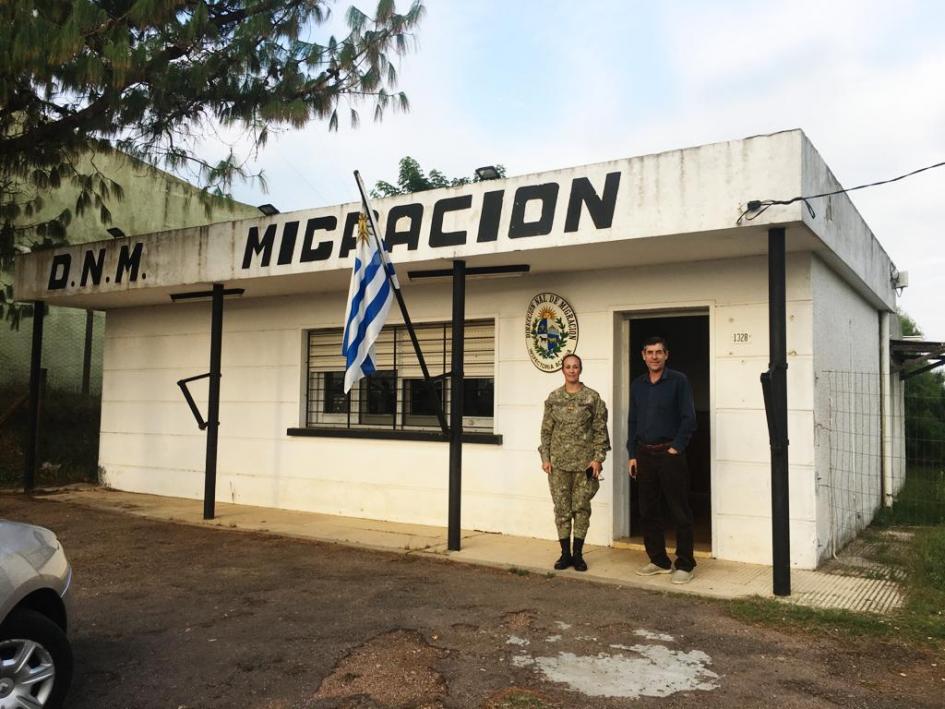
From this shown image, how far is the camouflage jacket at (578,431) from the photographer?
6.02 metres

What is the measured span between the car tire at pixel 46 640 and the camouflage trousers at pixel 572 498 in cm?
367

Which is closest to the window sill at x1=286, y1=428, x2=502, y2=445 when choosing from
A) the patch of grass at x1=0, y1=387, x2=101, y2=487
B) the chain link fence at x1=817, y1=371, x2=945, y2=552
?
the chain link fence at x1=817, y1=371, x2=945, y2=552

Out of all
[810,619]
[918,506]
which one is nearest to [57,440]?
[810,619]

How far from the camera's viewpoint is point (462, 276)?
6.98m

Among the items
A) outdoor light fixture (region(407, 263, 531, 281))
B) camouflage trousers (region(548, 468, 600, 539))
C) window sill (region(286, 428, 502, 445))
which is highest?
outdoor light fixture (region(407, 263, 531, 281))

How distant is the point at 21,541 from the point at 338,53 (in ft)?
21.1

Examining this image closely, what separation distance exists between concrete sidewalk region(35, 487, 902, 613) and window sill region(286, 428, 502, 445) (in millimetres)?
907

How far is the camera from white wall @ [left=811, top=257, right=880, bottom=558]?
21.0 feet

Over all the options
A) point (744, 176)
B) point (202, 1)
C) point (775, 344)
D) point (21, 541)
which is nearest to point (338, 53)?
point (202, 1)

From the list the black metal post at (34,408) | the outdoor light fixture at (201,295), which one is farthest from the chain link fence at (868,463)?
the black metal post at (34,408)

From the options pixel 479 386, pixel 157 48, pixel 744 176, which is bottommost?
pixel 479 386

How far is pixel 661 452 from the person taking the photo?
5852 millimetres

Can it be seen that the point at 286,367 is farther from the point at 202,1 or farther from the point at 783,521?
the point at 783,521

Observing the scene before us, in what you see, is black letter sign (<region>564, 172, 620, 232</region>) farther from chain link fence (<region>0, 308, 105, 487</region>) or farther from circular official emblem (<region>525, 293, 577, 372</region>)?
chain link fence (<region>0, 308, 105, 487</region>)
